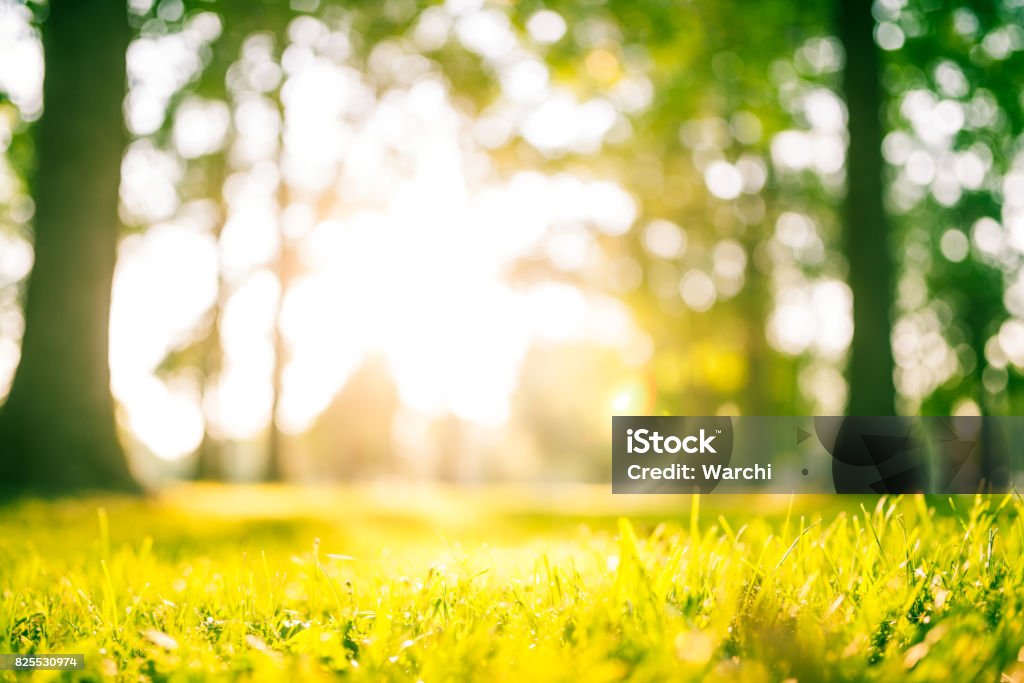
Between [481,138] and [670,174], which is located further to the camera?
[670,174]

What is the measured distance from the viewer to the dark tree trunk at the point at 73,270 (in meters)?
6.43

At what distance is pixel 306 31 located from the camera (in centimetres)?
1130

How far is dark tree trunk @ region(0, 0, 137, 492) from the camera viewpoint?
643 cm

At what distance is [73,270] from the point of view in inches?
261

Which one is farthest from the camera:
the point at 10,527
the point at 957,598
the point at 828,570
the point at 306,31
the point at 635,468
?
the point at 306,31

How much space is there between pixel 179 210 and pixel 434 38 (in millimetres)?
8000

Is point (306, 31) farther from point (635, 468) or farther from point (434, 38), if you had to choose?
point (635, 468)

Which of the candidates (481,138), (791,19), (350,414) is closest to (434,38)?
(481,138)

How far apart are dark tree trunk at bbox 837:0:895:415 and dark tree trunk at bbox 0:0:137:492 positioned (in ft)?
24.0

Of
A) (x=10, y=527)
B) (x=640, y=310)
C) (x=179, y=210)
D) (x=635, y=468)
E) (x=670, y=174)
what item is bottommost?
(x=10, y=527)
